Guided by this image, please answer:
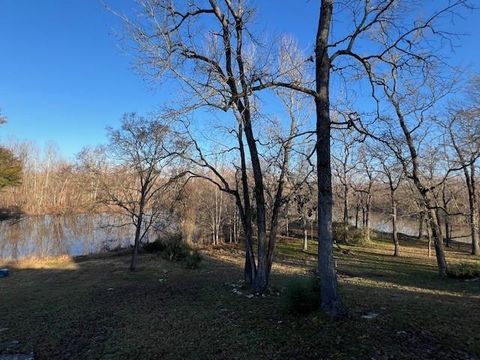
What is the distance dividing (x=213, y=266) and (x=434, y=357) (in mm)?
14620

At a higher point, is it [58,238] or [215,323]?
[58,238]

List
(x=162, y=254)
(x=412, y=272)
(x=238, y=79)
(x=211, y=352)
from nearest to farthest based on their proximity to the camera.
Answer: (x=211, y=352) < (x=238, y=79) < (x=412, y=272) < (x=162, y=254)

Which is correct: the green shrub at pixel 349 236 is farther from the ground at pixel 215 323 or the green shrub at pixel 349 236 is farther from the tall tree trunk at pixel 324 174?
the tall tree trunk at pixel 324 174

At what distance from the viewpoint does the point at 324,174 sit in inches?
253

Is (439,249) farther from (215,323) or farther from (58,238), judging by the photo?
(58,238)

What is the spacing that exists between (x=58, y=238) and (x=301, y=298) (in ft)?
99.0

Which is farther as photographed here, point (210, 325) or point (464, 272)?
point (464, 272)

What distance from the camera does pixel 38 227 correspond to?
38.5 meters

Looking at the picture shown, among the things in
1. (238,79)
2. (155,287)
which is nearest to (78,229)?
(155,287)

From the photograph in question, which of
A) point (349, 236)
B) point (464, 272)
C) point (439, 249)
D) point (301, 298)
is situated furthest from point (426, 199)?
point (349, 236)

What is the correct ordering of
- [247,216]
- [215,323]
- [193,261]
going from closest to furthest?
[215,323] → [247,216] → [193,261]

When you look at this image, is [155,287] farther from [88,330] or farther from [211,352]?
[211,352]

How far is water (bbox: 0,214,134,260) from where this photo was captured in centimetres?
2638

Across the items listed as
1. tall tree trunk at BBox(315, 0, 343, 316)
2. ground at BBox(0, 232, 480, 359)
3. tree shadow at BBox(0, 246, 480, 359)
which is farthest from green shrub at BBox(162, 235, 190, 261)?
tall tree trunk at BBox(315, 0, 343, 316)
